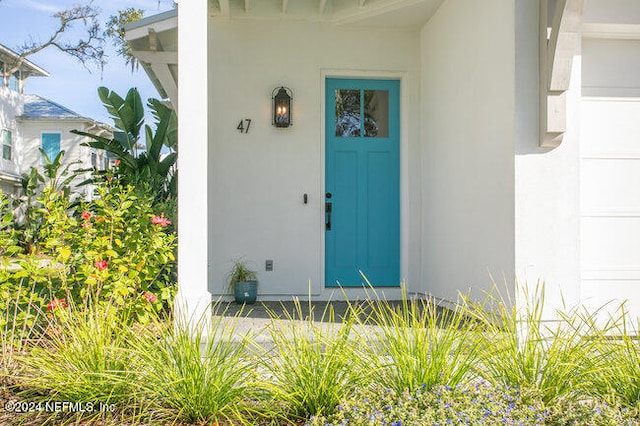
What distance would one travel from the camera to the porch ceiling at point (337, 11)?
6.03 metres

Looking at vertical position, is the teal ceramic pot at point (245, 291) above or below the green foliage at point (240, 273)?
below

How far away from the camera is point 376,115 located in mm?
6578

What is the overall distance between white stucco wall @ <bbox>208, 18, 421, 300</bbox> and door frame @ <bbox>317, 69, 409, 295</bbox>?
0.04 feet

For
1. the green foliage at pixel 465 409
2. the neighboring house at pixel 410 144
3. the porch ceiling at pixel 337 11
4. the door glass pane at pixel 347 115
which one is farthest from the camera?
the door glass pane at pixel 347 115

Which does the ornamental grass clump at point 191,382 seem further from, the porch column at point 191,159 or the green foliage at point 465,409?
the porch column at point 191,159

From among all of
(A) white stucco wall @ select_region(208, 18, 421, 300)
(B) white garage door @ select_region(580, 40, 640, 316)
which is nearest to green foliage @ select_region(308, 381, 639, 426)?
(B) white garage door @ select_region(580, 40, 640, 316)

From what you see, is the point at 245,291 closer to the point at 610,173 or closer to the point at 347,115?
the point at 347,115

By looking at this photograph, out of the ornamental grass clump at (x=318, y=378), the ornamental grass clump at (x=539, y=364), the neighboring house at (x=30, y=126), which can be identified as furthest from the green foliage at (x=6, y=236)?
the neighboring house at (x=30, y=126)

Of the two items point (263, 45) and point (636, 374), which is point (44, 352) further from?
point (263, 45)

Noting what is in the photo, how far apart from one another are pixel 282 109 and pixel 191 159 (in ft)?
8.50

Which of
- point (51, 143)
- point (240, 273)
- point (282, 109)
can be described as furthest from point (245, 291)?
point (51, 143)

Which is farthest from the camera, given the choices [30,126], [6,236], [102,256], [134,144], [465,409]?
[30,126]

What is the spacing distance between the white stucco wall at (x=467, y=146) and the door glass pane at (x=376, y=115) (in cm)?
43

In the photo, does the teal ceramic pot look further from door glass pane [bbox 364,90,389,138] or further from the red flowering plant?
door glass pane [bbox 364,90,389,138]
